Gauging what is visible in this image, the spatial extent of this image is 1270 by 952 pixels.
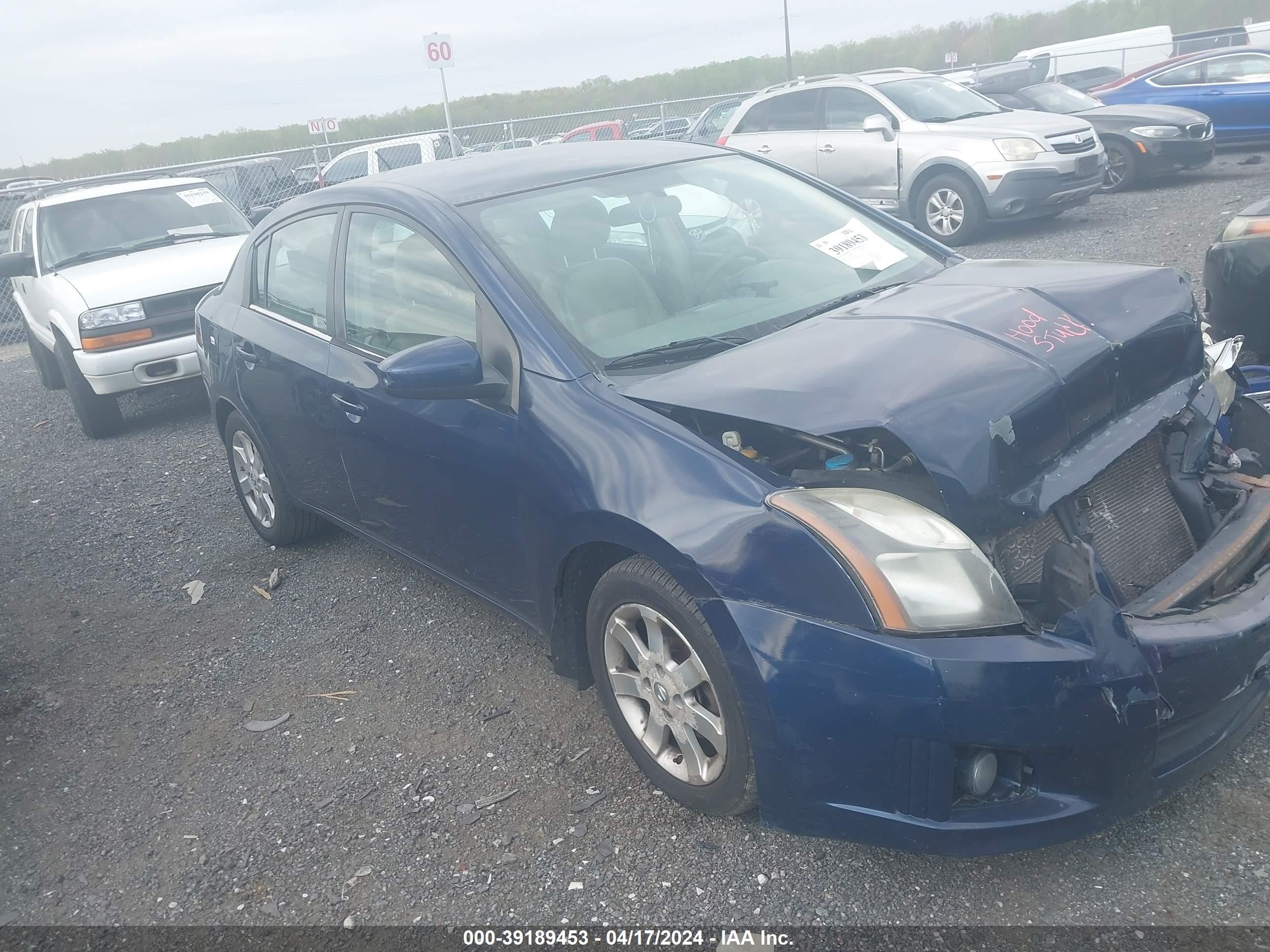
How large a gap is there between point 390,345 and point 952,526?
6.90 feet

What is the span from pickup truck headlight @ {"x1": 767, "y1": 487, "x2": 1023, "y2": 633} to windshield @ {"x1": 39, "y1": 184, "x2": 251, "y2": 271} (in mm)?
7809

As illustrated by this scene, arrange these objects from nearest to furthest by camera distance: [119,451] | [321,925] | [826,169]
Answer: [321,925] < [119,451] < [826,169]

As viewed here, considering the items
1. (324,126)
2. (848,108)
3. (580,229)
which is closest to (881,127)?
(848,108)

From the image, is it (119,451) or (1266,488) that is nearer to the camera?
(1266,488)

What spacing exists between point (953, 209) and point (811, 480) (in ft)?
28.9

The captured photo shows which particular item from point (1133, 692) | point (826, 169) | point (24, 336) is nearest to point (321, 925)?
point (1133, 692)

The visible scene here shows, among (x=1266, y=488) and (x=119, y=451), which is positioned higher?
(x=1266, y=488)

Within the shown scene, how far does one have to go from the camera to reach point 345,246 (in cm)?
387

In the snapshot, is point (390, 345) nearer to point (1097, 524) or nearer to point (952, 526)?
point (952, 526)

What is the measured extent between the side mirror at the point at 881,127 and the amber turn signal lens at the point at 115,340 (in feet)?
23.6

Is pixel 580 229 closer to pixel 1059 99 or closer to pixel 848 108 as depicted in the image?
pixel 848 108

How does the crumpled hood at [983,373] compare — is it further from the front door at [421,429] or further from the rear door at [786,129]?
the rear door at [786,129]

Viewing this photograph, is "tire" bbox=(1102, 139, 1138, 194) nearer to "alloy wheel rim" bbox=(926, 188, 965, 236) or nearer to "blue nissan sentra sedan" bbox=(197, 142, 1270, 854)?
"alloy wheel rim" bbox=(926, 188, 965, 236)

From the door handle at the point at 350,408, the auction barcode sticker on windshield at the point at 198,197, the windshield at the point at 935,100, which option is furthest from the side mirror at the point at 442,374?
the windshield at the point at 935,100
